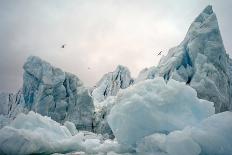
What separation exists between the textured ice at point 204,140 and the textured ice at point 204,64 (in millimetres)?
21182

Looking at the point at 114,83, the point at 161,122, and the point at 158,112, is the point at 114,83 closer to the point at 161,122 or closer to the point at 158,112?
the point at 158,112

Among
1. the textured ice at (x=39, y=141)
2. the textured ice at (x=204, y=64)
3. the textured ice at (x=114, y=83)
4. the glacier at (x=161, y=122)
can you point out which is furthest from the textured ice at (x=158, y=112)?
the textured ice at (x=114, y=83)

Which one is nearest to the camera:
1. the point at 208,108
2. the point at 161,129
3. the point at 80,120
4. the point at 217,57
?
the point at 161,129

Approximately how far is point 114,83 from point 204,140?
4516 cm

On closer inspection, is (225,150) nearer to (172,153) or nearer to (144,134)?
(172,153)

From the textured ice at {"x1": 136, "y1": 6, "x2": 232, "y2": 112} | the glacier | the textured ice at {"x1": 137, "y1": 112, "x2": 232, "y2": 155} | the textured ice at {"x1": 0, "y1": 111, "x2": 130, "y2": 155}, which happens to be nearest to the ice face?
the textured ice at {"x1": 136, "y1": 6, "x2": 232, "y2": 112}

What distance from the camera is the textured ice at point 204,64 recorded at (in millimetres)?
29781

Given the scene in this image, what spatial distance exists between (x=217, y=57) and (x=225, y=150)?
2501 cm

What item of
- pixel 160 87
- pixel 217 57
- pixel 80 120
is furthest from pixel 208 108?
pixel 80 120

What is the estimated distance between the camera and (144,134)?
10.3 m

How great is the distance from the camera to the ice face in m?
39.0

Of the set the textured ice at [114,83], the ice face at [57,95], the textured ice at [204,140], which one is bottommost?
the textured ice at [204,140]

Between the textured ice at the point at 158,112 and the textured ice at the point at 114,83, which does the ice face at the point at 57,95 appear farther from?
the textured ice at the point at 158,112

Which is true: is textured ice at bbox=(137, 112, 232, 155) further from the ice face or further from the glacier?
the ice face
